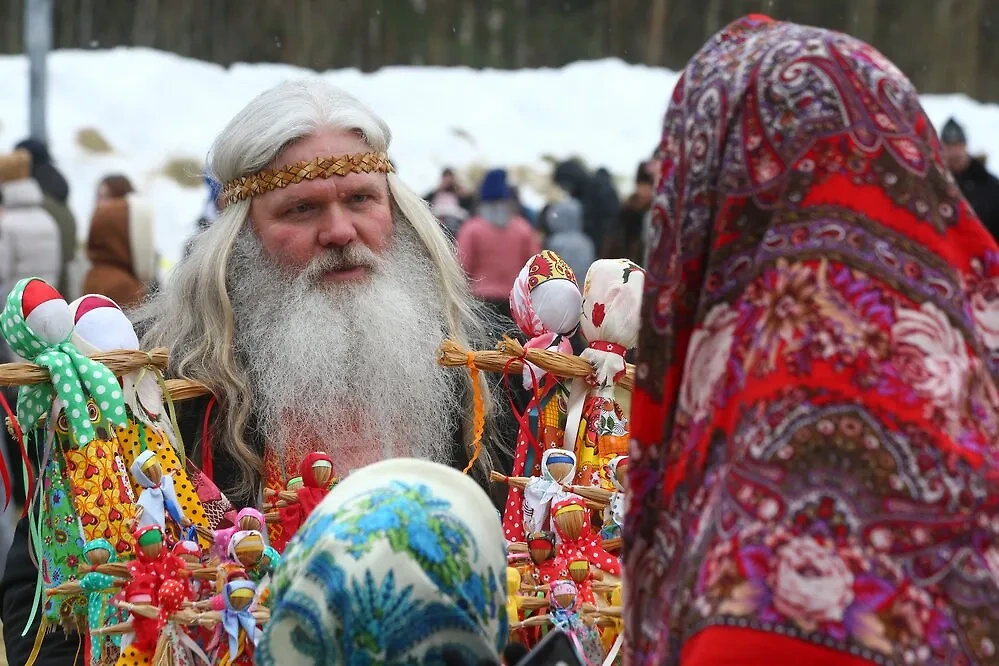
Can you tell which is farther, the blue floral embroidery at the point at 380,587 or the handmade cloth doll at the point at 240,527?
the handmade cloth doll at the point at 240,527

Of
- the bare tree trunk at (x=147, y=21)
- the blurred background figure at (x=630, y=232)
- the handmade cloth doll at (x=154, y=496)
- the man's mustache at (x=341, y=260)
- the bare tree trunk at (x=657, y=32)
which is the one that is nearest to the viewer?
the handmade cloth doll at (x=154, y=496)

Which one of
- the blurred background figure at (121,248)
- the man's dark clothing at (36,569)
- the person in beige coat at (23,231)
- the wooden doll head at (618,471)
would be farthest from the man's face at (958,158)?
the wooden doll head at (618,471)

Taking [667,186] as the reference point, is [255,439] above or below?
below

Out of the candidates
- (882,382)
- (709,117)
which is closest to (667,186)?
(709,117)

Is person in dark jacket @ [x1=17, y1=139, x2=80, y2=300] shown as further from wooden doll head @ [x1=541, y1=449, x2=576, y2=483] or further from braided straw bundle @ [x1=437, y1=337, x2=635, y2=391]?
wooden doll head @ [x1=541, y1=449, x2=576, y2=483]

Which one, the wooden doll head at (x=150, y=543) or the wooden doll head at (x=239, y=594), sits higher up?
the wooden doll head at (x=150, y=543)

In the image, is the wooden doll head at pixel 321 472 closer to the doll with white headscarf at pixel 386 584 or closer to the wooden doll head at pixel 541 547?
the wooden doll head at pixel 541 547

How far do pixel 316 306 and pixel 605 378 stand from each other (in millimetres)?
796

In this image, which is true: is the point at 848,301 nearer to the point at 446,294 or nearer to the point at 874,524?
the point at 874,524

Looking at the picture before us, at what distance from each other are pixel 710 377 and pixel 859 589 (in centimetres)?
27

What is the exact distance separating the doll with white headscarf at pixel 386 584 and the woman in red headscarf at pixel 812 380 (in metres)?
0.19

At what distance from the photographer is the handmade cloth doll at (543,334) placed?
9.78 feet

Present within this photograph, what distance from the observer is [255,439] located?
3.25 meters

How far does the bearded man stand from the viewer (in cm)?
330
